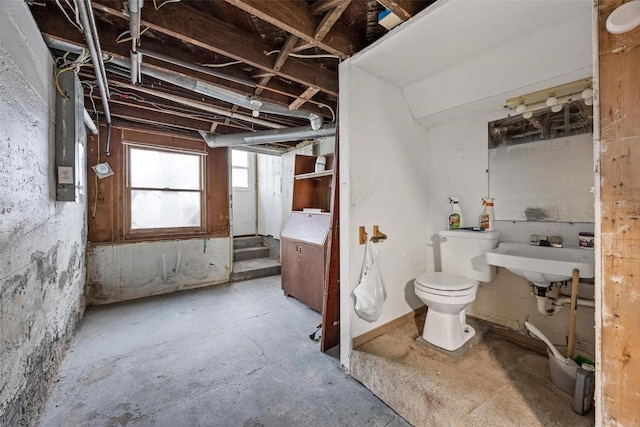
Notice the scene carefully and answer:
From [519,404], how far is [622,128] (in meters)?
1.32

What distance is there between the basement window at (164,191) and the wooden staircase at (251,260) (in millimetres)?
976

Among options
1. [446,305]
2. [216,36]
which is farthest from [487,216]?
[216,36]

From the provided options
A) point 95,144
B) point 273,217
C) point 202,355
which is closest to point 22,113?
point 202,355

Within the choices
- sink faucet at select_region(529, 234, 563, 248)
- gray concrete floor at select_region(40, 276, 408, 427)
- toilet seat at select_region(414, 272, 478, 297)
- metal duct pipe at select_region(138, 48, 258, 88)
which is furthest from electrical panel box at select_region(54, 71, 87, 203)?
sink faucet at select_region(529, 234, 563, 248)

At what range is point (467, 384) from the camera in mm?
1448

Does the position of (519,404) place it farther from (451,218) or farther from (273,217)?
(273,217)

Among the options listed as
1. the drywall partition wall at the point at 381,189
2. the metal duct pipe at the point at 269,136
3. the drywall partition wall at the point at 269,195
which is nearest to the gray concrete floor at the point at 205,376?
the drywall partition wall at the point at 381,189

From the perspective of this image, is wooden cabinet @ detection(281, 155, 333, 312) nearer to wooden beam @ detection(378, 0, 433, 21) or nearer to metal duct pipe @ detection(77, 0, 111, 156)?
wooden beam @ detection(378, 0, 433, 21)

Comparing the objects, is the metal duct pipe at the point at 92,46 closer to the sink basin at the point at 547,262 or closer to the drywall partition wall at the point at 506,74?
the drywall partition wall at the point at 506,74

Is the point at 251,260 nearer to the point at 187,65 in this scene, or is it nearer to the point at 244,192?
the point at 244,192

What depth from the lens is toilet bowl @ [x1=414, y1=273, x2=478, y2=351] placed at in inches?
67.0

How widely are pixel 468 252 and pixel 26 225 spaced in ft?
9.06

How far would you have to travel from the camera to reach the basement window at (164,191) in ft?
11.6

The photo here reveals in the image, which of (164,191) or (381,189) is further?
(164,191)
